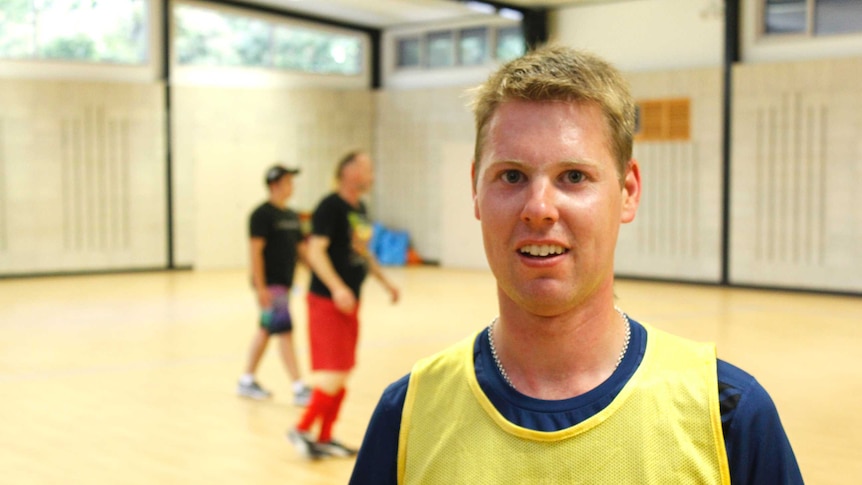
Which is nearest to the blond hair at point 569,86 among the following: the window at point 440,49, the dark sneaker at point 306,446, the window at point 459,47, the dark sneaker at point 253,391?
the dark sneaker at point 306,446

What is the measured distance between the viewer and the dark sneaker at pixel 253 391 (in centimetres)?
734

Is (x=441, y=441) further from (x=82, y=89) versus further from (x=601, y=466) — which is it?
(x=82, y=89)

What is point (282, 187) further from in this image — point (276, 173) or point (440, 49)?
point (440, 49)

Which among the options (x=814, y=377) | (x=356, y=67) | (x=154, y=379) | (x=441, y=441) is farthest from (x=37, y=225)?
(x=441, y=441)

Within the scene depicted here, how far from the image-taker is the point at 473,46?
59.9 feet

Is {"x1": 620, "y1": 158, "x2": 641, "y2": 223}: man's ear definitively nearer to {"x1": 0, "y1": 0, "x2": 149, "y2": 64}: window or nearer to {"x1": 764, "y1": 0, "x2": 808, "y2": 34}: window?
{"x1": 764, "y1": 0, "x2": 808, "y2": 34}: window

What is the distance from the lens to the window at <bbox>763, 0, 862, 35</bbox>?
543 inches

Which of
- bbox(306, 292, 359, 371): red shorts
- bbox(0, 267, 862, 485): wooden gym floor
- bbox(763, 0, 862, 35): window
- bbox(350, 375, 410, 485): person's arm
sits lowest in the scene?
bbox(0, 267, 862, 485): wooden gym floor

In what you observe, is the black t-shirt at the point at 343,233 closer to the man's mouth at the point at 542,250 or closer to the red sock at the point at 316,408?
the red sock at the point at 316,408

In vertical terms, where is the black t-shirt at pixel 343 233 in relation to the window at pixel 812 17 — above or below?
below

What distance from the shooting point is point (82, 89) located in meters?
16.0

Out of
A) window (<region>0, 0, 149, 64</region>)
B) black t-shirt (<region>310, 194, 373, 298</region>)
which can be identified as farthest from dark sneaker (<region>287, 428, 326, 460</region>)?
window (<region>0, 0, 149, 64</region>)

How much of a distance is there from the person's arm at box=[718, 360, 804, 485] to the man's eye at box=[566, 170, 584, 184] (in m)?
0.35

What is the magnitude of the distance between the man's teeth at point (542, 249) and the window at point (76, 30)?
15517mm
